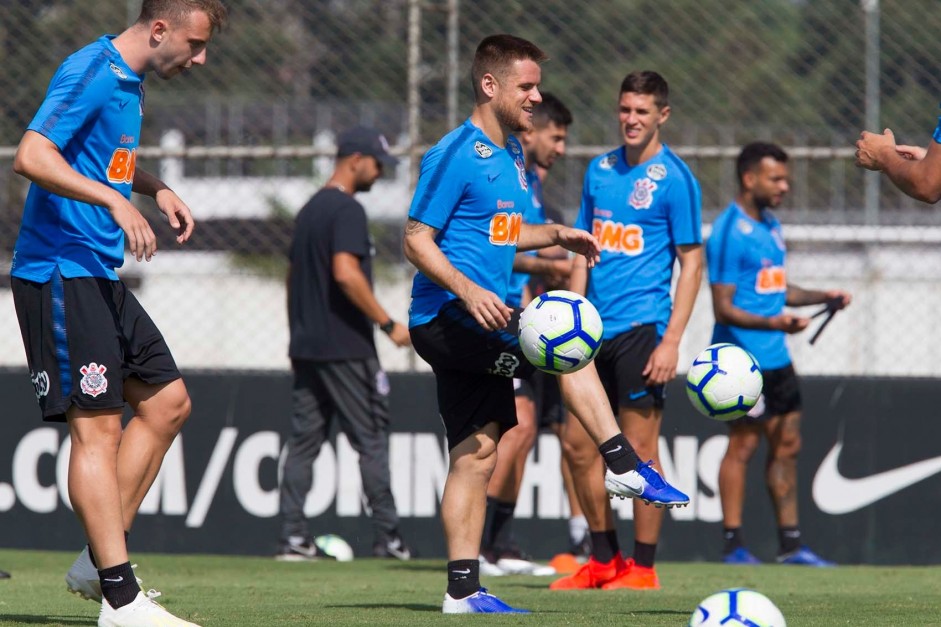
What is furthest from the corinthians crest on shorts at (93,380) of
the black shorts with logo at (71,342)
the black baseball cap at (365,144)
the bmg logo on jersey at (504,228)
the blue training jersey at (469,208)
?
the black baseball cap at (365,144)

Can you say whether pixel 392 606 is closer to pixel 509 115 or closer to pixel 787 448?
pixel 509 115

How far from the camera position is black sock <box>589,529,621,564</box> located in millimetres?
6434

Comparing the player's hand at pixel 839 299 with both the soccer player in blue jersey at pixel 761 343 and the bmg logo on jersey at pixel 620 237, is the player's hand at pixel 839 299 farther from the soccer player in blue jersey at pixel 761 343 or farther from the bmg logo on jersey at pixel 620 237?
the bmg logo on jersey at pixel 620 237

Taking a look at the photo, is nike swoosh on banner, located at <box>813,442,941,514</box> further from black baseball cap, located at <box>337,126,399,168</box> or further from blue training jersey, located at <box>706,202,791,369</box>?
black baseball cap, located at <box>337,126,399,168</box>

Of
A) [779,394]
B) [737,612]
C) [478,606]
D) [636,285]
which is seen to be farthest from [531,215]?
[737,612]

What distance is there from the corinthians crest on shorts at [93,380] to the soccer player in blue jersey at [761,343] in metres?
4.62

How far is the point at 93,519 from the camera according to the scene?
4.32 m

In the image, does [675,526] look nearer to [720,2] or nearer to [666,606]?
[666,606]

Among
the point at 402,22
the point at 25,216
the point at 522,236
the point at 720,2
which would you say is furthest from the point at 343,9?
the point at 25,216

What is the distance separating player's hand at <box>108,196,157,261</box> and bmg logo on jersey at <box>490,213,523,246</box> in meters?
1.47

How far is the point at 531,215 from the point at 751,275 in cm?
161

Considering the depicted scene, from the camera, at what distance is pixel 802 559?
8.25 metres

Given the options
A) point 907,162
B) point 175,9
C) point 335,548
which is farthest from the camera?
point 335,548

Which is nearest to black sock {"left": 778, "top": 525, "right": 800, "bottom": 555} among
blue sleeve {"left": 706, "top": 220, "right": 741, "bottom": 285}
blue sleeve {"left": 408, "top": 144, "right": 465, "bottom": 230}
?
blue sleeve {"left": 706, "top": 220, "right": 741, "bottom": 285}
